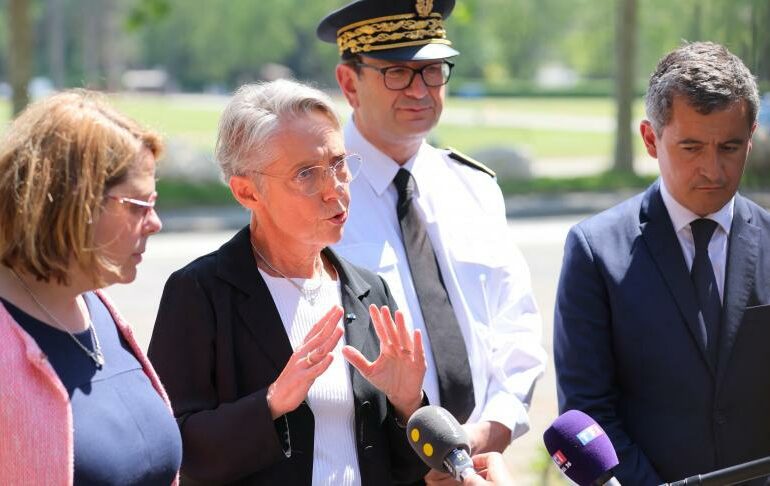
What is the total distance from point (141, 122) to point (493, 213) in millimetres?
1524

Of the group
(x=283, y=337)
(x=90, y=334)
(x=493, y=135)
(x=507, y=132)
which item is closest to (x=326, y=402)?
(x=283, y=337)

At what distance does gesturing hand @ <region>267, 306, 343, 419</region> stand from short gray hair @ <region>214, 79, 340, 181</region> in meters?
0.54

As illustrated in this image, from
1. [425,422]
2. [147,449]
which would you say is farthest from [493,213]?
[147,449]

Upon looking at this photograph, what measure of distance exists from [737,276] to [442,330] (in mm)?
883

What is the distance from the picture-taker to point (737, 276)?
10.7 ft

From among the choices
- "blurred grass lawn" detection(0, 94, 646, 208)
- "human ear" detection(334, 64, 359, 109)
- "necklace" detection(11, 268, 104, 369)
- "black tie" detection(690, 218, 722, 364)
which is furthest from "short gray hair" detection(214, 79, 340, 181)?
"black tie" detection(690, 218, 722, 364)

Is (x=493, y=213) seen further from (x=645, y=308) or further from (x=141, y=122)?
(x=141, y=122)

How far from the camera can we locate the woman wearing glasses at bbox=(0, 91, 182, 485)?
8.05 feet

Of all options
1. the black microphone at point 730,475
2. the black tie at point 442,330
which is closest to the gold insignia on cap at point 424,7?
the black tie at point 442,330

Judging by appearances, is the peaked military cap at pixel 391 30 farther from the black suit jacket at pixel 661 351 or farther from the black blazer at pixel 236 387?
the black blazer at pixel 236 387

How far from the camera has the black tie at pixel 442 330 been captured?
3568mm

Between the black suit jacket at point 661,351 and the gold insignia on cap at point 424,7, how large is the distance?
1.19 metres

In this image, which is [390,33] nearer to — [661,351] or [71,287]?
[661,351]

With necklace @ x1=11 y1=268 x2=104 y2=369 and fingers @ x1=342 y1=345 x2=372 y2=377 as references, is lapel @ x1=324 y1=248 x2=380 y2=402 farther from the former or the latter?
necklace @ x1=11 y1=268 x2=104 y2=369
